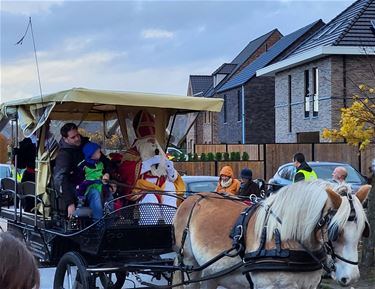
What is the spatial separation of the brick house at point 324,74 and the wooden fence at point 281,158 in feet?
5.18

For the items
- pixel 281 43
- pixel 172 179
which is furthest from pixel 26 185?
pixel 281 43

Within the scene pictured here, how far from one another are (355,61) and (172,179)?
806 inches

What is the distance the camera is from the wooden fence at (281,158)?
82.4ft

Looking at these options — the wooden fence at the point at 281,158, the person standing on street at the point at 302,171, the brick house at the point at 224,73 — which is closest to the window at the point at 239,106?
the brick house at the point at 224,73

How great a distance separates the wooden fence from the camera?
25.1 m

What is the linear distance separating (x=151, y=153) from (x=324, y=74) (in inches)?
816

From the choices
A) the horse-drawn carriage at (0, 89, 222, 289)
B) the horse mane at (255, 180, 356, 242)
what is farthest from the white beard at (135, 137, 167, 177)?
the horse mane at (255, 180, 356, 242)

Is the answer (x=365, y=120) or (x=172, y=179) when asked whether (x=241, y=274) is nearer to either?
(x=172, y=179)

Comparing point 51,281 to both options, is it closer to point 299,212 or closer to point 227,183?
point 227,183

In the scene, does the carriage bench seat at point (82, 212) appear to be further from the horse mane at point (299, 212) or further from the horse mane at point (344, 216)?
the horse mane at point (344, 216)

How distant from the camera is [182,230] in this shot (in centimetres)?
656

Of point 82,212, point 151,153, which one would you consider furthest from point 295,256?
point 151,153

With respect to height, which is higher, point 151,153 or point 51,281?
A: point 151,153

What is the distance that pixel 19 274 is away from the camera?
1.79 metres
